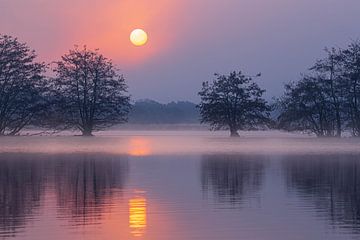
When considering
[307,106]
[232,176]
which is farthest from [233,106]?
[232,176]

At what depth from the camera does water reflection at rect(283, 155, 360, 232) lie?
1538 centimetres

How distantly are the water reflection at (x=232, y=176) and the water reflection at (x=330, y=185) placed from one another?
1074 millimetres

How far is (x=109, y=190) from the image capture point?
66.3ft

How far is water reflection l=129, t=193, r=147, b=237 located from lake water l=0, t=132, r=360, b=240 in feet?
0.06

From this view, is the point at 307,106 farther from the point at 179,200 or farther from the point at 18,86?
the point at 179,200

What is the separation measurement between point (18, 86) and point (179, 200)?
4372cm

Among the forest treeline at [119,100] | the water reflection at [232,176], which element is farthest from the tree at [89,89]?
the water reflection at [232,176]

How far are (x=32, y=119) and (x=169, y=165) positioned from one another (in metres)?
32.6

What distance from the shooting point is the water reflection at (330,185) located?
1538 cm

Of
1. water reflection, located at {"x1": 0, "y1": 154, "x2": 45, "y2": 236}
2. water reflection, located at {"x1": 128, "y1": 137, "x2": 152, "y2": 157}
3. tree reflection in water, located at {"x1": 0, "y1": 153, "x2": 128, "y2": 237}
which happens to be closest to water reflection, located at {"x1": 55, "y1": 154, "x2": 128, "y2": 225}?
tree reflection in water, located at {"x1": 0, "y1": 153, "x2": 128, "y2": 237}

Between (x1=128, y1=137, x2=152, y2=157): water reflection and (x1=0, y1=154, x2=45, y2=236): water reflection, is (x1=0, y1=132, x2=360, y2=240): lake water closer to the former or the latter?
(x1=0, y1=154, x2=45, y2=236): water reflection

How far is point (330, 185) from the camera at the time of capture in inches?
861

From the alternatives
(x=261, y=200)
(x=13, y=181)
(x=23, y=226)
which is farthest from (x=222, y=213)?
(x=13, y=181)

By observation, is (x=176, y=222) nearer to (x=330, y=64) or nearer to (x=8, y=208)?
(x=8, y=208)
